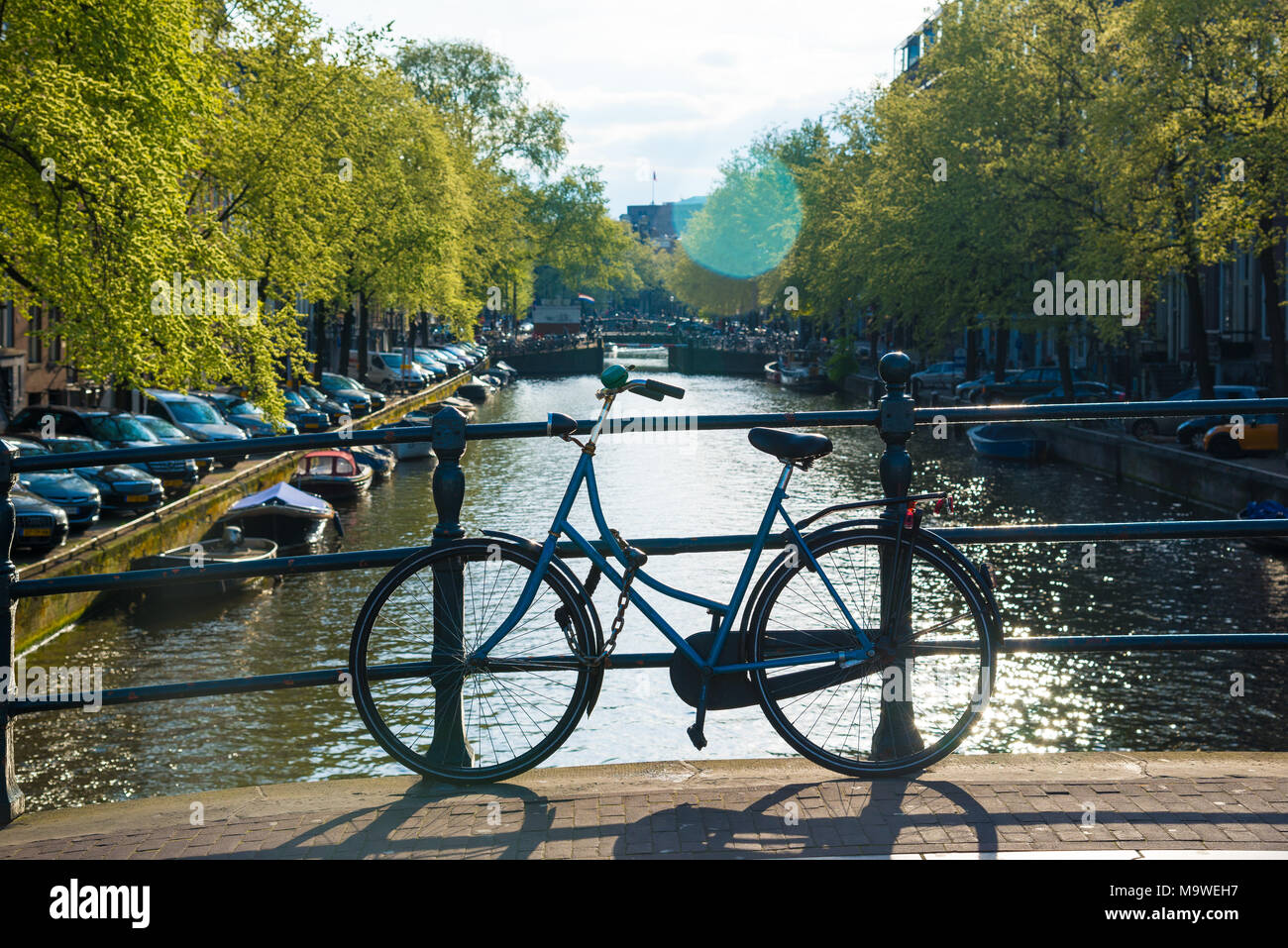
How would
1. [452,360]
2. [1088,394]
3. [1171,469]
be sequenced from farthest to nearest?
[452,360] < [1088,394] < [1171,469]

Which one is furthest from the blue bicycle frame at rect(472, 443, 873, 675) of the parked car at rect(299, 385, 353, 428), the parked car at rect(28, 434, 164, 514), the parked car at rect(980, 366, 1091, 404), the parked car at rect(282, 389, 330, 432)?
the parked car at rect(980, 366, 1091, 404)

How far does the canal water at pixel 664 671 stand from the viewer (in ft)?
50.2

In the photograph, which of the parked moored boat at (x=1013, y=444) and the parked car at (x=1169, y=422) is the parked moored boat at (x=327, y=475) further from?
the parked car at (x=1169, y=422)

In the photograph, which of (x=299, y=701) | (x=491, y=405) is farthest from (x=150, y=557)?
(x=491, y=405)

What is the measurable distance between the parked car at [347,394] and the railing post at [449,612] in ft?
137

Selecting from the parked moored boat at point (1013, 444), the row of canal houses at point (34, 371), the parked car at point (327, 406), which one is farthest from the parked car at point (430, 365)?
the parked moored boat at point (1013, 444)

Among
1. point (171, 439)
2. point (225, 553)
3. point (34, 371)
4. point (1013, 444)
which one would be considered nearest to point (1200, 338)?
point (1013, 444)

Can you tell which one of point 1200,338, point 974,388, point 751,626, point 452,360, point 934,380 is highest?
point 452,360

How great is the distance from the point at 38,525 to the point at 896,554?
17833 millimetres

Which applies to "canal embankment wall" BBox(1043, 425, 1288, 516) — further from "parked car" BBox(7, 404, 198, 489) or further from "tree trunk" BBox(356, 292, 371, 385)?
"tree trunk" BBox(356, 292, 371, 385)

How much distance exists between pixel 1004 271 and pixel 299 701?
99.5 feet

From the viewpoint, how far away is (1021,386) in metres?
46.0

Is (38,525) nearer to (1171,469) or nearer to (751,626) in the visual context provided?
(751,626)
